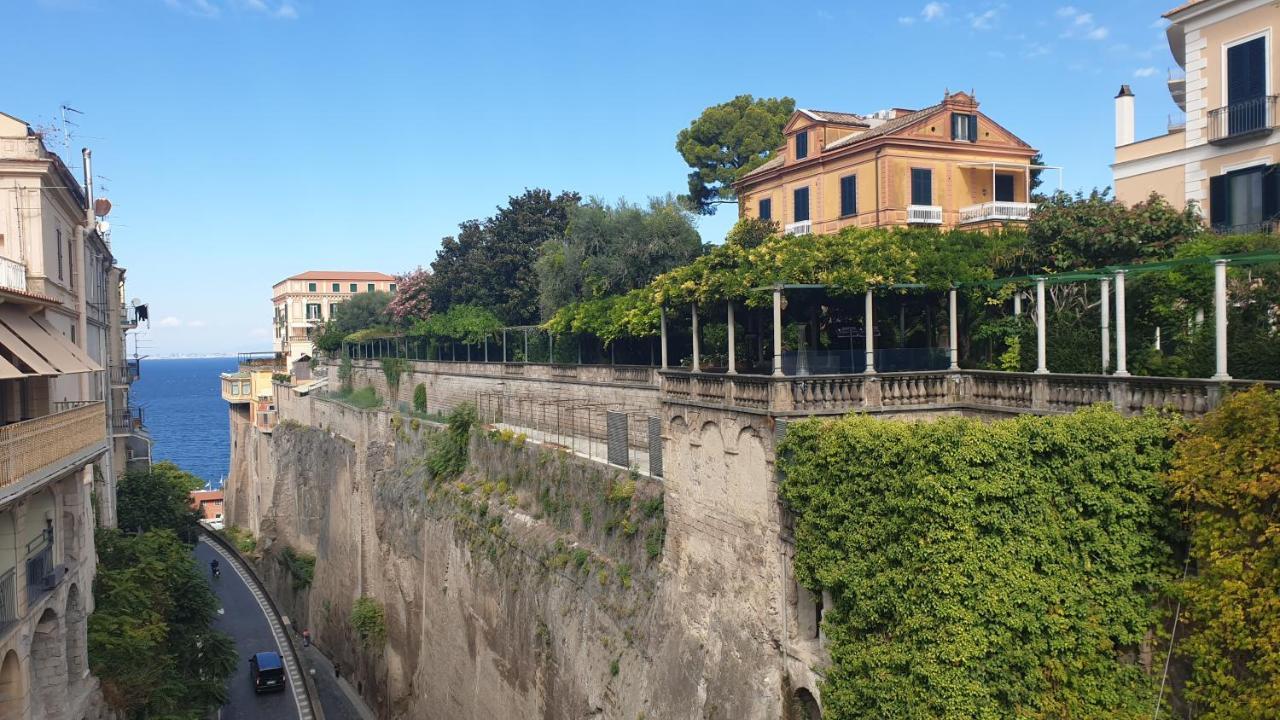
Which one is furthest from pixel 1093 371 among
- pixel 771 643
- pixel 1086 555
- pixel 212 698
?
pixel 212 698

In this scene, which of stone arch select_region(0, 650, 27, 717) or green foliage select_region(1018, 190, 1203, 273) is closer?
stone arch select_region(0, 650, 27, 717)

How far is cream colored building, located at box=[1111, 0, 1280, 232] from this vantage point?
62.6 ft

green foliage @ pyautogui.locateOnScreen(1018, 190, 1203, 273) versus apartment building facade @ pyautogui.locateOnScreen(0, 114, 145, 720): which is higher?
green foliage @ pyautogui.locateOnScreen(1018, 190, 1203, 273)

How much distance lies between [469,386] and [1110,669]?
1266 inches

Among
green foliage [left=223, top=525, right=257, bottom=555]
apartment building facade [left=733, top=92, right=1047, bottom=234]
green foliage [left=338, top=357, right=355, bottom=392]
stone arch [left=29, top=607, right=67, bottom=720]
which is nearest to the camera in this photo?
stone arch [left=29, top=607, right=67, bottom=720]

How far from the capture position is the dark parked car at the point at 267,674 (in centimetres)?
3694

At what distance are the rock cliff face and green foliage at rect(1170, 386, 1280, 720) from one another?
6007mm

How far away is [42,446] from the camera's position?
1485cm

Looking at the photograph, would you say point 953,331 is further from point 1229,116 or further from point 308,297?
point 308,297

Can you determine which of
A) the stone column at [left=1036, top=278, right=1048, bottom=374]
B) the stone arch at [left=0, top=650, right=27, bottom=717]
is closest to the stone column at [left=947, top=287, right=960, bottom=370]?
the stone column at [left=1036, top=278, right=1048, bottom=374]

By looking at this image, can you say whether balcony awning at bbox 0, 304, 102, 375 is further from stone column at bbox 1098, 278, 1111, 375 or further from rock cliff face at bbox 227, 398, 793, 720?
stone column at bbox 1098, 278, 1111, 375

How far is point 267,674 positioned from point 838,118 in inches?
1209

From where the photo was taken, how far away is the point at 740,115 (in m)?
55.5

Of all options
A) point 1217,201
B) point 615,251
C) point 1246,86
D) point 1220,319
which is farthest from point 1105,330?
point 615,251
